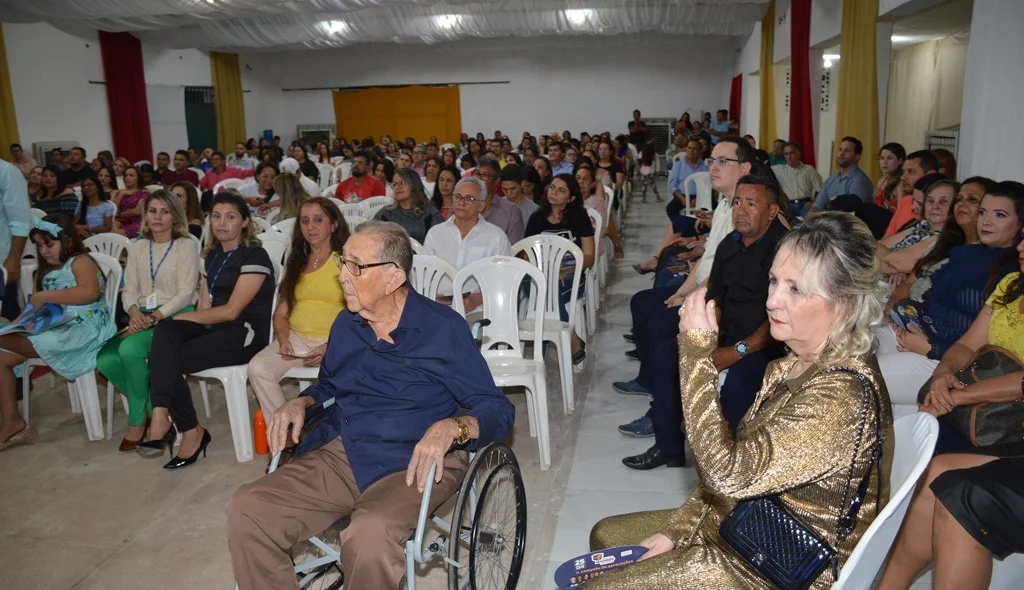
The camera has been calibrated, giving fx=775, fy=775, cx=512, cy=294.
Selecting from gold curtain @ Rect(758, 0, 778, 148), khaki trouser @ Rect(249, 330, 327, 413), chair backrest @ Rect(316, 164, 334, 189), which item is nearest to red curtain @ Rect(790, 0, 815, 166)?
gold curtain @ Rect(758, 0, 778, 148)

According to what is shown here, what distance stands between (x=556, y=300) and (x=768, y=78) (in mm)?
8636

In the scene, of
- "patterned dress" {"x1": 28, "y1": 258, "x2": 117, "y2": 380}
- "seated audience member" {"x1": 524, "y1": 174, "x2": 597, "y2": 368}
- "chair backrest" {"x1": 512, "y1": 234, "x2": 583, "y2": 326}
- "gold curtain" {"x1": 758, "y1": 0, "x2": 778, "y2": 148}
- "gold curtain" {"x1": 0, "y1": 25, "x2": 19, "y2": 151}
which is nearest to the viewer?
"patterned dress" {"x1": 28, "y1": 258, "x2": 117, "y2": 380}

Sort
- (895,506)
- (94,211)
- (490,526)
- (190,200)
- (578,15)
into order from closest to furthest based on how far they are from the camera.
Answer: (895,506), (490,526), (190,200), (94,211), (578,15)

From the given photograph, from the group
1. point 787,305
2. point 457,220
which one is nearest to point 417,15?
point 457,220

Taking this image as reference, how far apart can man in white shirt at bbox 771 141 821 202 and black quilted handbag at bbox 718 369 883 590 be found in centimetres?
636

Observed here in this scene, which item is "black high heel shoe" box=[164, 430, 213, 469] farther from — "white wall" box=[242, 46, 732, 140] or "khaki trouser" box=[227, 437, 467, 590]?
"white wall" box=[242, 46, 732, 140]

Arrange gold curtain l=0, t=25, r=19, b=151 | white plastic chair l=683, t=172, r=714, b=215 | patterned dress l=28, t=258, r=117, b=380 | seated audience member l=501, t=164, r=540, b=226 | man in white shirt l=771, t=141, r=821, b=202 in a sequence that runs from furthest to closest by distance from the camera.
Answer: gold curtain l=0, t=25, r=19, b=151 → man in white shirt l=771, t=141, r=821, b=202 → white plastic chair l=683, t=172, r=714, b=215 → seated audience member l=501, t=164, r=540, b=226 → patterned dress l=28, t=258, r=117, b=380

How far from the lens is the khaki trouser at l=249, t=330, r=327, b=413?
3061mm

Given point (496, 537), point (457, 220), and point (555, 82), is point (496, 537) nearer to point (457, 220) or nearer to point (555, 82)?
point (457, 220)

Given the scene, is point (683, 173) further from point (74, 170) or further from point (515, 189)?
point (74, 170)

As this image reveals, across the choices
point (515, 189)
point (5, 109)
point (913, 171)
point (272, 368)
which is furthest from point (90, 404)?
point (5, 109)

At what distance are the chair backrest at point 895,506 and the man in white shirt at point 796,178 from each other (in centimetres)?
618

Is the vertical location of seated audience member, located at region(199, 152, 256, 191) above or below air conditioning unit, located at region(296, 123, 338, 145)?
below

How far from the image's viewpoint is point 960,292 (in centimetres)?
273
